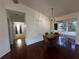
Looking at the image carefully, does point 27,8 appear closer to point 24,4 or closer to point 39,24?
point 24,4

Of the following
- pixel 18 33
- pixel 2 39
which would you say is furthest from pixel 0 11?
pixel 18 33

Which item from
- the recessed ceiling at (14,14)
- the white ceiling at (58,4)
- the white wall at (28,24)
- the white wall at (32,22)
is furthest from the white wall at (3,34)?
the white ceiling at (58,4)

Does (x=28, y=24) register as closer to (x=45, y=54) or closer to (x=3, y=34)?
(x=3, y=34)

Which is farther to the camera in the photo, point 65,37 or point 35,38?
point 65,37

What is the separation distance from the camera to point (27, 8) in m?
5.76

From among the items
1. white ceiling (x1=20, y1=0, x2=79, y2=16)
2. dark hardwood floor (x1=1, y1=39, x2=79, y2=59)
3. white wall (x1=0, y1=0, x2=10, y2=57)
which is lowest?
dark hardwood floor (x1=1, y1=39, x2=79, y2=59)

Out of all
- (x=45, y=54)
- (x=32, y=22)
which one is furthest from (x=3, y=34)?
(x=32, y=22)

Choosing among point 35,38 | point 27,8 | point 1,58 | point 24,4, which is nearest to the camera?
point 1,58

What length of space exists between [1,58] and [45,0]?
11.7 ft

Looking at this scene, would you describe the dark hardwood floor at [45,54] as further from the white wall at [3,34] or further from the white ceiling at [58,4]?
the white ceiling at [58,4]

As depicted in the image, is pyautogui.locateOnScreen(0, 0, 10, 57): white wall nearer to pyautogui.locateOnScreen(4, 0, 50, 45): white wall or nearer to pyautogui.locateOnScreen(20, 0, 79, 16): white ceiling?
pyautogui.locateOnScreen(4, 0, 50, 45): white wall

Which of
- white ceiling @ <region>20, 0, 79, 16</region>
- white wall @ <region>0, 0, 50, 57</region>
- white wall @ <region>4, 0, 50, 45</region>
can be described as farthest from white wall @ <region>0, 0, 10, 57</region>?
white ceiling @ <region>20, 0, 79, 16</region>

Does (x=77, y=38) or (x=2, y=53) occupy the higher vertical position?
(x=77, y=38)

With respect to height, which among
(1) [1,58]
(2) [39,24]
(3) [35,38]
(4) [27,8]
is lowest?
(1) [1,58]
